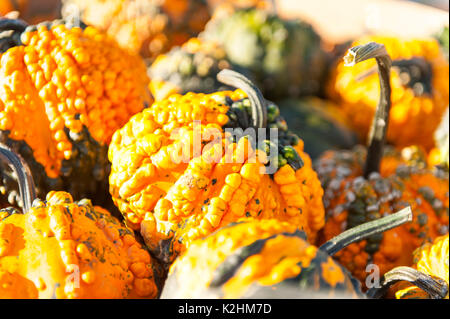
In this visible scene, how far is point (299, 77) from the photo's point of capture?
244 centimetres

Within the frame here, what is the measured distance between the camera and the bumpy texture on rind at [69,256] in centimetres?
96

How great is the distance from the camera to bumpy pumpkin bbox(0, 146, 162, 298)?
3.15 ft

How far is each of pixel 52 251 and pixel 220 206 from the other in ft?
1.20

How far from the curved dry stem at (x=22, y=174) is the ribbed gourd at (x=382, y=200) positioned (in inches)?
32.1

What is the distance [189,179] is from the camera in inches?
45.2

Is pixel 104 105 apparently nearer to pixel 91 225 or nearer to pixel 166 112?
pixel 166 112

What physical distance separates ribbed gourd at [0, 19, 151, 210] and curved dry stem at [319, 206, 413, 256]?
2.10 feet

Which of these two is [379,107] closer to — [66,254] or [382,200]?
[382,200]

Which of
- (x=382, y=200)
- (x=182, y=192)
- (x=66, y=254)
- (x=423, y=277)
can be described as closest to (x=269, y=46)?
(x=382, y=200)

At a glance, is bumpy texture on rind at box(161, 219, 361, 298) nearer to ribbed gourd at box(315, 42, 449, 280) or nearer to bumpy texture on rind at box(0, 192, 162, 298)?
bumpy texture on rind at box(0, 192, 162, 298)

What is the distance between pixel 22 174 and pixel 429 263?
106cm

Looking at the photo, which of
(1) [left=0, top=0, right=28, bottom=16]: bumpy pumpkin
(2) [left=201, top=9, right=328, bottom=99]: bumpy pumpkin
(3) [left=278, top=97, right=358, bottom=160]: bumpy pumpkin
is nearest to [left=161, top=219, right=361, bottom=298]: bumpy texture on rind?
(3) [left=278, top=97, right=358, bottom=160]: bumpy pumpkin
